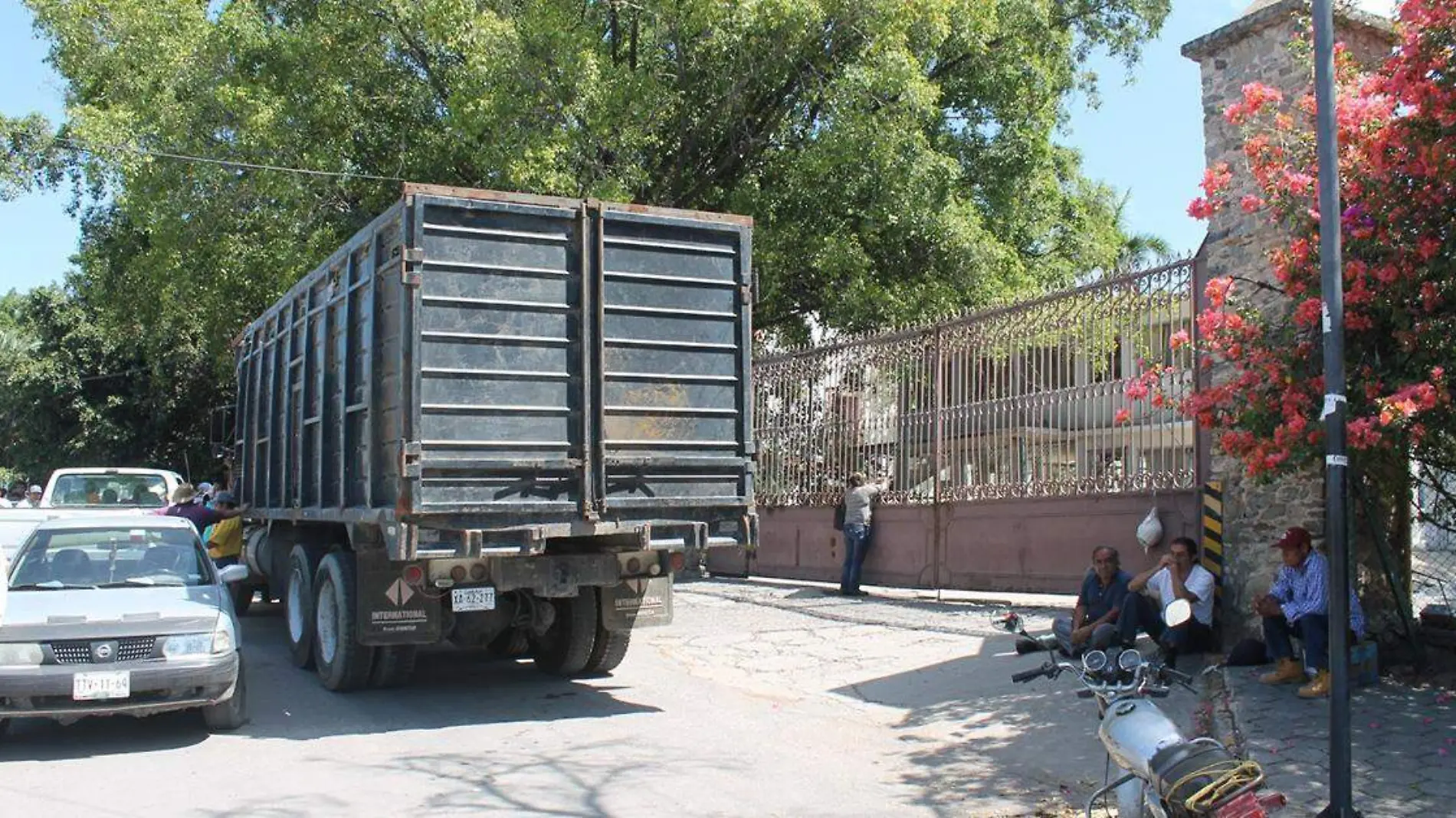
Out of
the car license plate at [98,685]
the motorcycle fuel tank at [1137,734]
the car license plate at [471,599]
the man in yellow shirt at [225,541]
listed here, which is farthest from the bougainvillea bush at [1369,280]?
the man in yellow shirt at [225,541]

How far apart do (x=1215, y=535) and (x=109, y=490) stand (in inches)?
501

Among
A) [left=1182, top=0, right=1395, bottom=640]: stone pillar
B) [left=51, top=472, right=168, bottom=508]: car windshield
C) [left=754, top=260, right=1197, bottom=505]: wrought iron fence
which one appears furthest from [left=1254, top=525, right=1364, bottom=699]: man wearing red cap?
[left=51, top=472, right=168, bottom=508]: car windshield

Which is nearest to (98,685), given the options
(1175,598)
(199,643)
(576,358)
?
(199,643)

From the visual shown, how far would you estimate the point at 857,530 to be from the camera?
582 inches

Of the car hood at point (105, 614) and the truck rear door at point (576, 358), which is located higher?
the truck rear door at point (576, 358)

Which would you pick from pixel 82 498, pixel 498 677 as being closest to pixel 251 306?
pixel 82 498

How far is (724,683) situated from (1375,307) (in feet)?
18.0

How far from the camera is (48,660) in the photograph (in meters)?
7.31

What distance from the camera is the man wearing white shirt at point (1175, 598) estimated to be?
9.19 metres

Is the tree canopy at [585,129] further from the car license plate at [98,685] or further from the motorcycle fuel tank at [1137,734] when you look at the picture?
the motorcycle fuel tank at [1137,734]

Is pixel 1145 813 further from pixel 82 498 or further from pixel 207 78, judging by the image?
pixel 207 78

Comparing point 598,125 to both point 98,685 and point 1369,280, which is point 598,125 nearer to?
point 98,685

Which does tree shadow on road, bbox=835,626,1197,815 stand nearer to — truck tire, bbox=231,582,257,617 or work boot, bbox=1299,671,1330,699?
work boot, bbox=1299,671,1330,699

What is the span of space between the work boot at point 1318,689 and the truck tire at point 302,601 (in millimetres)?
7173
